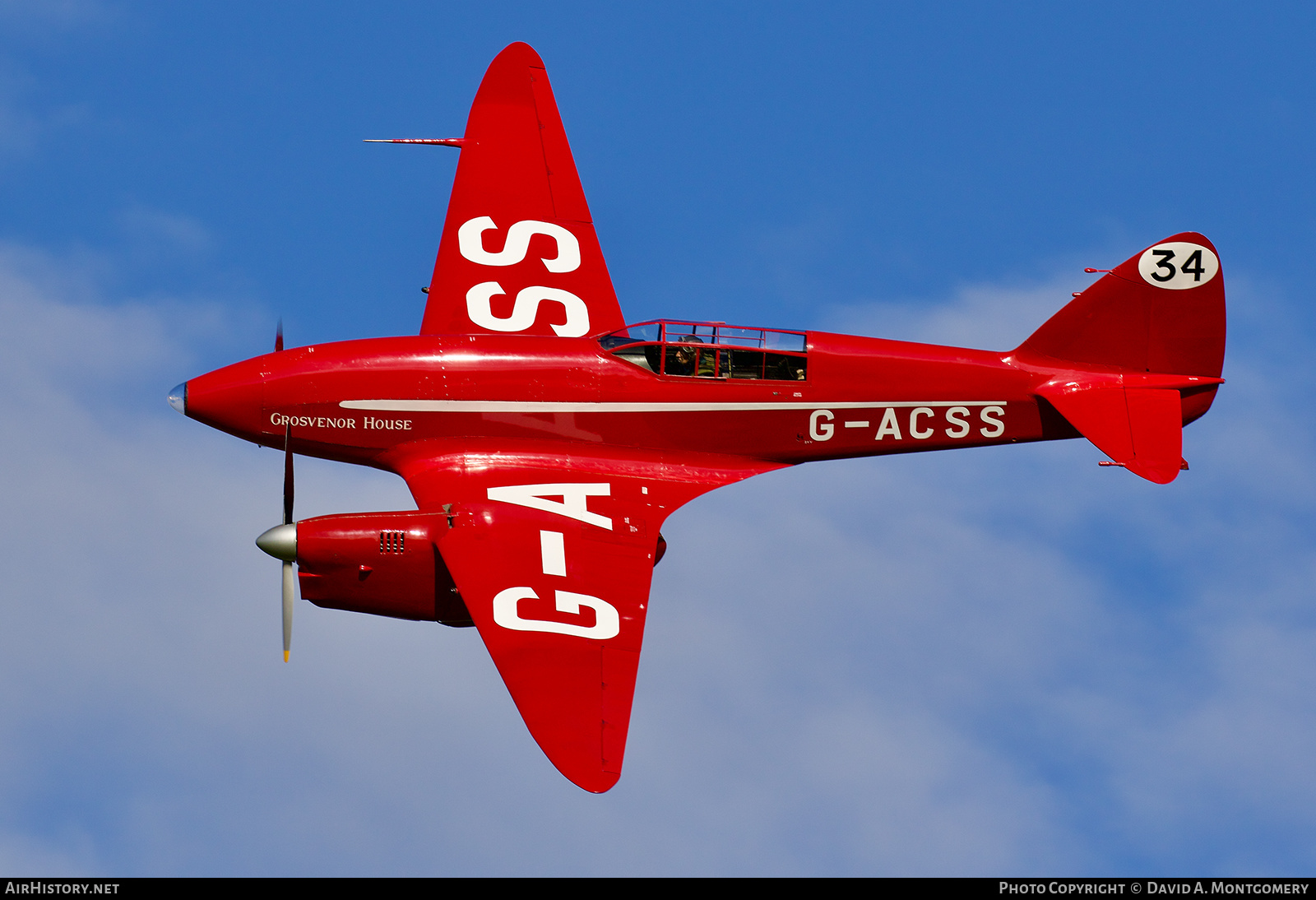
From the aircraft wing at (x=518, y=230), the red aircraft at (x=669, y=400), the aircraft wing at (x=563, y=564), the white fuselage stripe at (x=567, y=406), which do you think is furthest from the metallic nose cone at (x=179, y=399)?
the aircraft wing at (x=518, y=230)

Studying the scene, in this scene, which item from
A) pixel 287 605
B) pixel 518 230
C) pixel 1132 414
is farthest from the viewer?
pixel 518 230

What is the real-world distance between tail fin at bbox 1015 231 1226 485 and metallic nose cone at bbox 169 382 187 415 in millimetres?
13882

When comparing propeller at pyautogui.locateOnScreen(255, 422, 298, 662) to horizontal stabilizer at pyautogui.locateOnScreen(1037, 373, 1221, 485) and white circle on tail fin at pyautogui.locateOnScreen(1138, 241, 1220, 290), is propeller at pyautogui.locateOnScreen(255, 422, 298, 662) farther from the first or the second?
white circle on tail fin at pyautogui.locateOnScreen(1138, 241, 1220, 290)

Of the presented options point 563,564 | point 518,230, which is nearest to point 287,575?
point 563,564

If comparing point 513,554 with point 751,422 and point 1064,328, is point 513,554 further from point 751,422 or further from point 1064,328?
point 1064,328

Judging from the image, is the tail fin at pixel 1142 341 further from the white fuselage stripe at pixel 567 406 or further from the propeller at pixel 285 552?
the propeller at pixel 285 552

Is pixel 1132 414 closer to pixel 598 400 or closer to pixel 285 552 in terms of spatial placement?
pixel 598 400

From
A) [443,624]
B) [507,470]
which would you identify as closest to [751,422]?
[507,470]

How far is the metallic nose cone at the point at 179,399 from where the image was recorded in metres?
31.8

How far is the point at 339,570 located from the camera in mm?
29125

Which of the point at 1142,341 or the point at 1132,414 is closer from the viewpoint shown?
the point at 1132,414

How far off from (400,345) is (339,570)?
14.5 ft

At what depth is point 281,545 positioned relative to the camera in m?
29.1

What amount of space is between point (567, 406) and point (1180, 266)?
1041 cm
